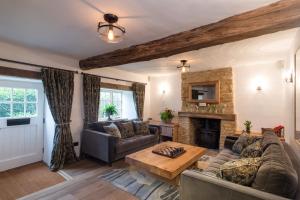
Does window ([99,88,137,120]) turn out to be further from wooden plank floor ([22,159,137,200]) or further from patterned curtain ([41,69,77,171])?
wooden plank floor ([22,159,137,200])

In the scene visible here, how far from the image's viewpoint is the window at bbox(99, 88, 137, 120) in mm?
5084

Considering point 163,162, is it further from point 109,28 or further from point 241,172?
point 109,28

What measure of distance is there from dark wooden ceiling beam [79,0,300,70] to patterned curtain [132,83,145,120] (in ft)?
8.37

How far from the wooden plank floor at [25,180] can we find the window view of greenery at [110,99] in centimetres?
194

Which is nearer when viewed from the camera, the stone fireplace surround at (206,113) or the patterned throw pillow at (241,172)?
the patterned throw pillow at (241,172)

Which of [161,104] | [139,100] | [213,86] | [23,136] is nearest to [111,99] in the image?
[139,100]

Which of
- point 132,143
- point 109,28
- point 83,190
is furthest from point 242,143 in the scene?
point 109,28

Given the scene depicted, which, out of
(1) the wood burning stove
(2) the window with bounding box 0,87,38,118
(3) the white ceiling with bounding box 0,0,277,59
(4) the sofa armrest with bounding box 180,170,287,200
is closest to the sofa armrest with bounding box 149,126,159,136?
(1) the wood burning stove

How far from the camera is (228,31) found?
1.91m

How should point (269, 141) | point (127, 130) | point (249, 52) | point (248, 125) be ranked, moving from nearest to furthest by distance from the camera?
point (269, 141)
point (249, 52)
point (248, 125)
point (127, 130)

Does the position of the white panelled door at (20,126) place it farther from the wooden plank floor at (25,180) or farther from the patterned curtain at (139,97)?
the patterned curtain at (139,97)

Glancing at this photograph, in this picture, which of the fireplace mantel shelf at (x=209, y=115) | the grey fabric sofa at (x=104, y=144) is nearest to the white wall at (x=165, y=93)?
the fireplace mantel shelf at (x=209, y=115)

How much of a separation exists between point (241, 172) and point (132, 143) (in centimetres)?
267

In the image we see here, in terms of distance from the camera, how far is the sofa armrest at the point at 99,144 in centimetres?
346
